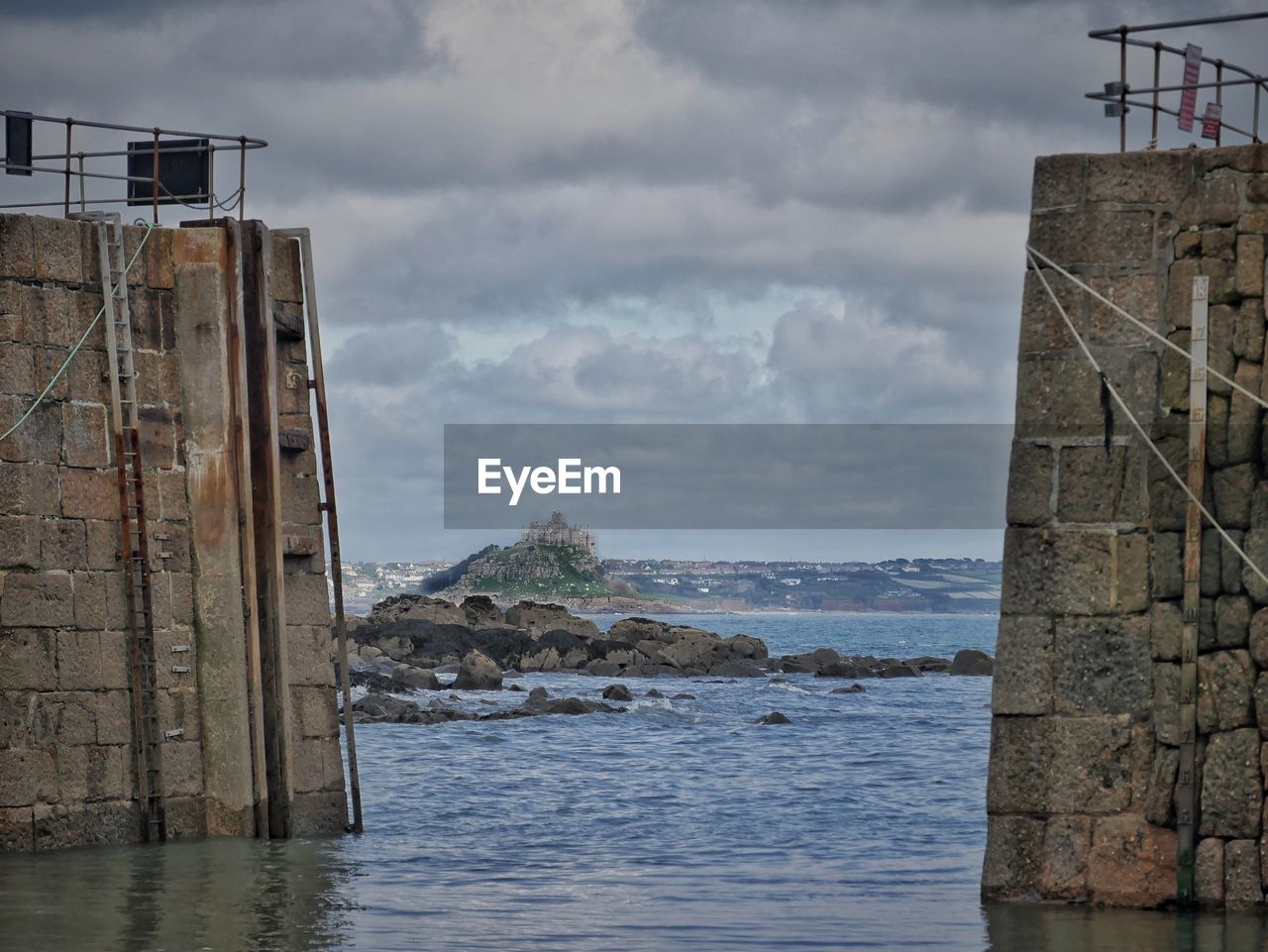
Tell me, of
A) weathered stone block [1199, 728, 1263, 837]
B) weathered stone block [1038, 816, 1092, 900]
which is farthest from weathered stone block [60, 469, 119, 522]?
weathered stone block [1199, 728, 1263, 837]

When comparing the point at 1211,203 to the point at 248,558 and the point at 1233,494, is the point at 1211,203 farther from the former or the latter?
the point at 248,558

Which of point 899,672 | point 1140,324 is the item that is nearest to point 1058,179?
point 1140,324

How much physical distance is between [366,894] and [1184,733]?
19.6 ft

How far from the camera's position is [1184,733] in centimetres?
983

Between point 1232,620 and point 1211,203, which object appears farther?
point 1211,203

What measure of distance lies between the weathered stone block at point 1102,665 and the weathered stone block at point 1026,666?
0.06 metres

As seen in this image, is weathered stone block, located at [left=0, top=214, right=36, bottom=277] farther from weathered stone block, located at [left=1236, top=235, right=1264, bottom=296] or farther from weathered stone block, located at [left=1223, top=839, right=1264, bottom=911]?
weathered stone block, located at [left=1223, top=839, right=1264, bottom=911]

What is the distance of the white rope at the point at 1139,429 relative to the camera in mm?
9719

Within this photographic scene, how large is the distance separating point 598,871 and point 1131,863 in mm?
6022

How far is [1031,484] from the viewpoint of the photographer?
10.4 meters

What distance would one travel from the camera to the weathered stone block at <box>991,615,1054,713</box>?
10273 millimetres

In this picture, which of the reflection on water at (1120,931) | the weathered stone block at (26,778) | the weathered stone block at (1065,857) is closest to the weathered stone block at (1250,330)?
the weathered stone block at (1065,857)

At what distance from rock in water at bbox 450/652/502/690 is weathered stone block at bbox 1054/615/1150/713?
34.4 meters

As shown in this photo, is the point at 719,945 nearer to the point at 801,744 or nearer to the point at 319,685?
the point at 319,685
